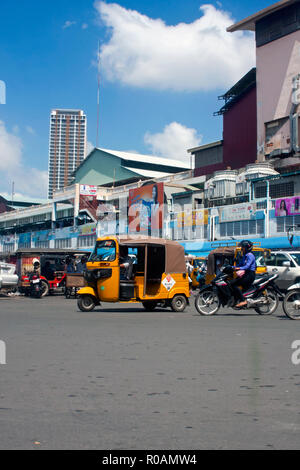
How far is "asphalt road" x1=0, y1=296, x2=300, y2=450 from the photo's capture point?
350 centimetres

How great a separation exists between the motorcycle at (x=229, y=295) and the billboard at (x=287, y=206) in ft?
77.0

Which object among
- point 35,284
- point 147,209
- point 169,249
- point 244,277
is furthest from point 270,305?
point 147,209

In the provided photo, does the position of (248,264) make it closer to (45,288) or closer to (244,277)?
(244,277)

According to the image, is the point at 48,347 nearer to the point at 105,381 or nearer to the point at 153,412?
the point at 105,381

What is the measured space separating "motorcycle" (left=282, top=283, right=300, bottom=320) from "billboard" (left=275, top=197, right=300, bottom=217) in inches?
970

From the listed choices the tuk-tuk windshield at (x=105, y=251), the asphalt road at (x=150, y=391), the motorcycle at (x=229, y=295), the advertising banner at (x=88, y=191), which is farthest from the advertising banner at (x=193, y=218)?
the asphalt road at (x=150, y=391)

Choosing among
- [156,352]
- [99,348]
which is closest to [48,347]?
[99,348]

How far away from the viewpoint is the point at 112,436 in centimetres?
350

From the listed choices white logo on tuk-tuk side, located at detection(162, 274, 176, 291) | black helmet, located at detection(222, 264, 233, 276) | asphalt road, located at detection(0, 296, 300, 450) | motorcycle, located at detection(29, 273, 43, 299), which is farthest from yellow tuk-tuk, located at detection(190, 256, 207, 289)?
asphalt road, located at detection(0, 296, 300, 450)

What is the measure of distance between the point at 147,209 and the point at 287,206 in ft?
60.0

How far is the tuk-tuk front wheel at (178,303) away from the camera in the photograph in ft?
49.4

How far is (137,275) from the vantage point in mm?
14898

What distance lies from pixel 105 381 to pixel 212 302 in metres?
8.00

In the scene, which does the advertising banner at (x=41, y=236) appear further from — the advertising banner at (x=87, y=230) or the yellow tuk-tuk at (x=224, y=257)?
the yellow tuk-tuk at (x=224, y=257)
